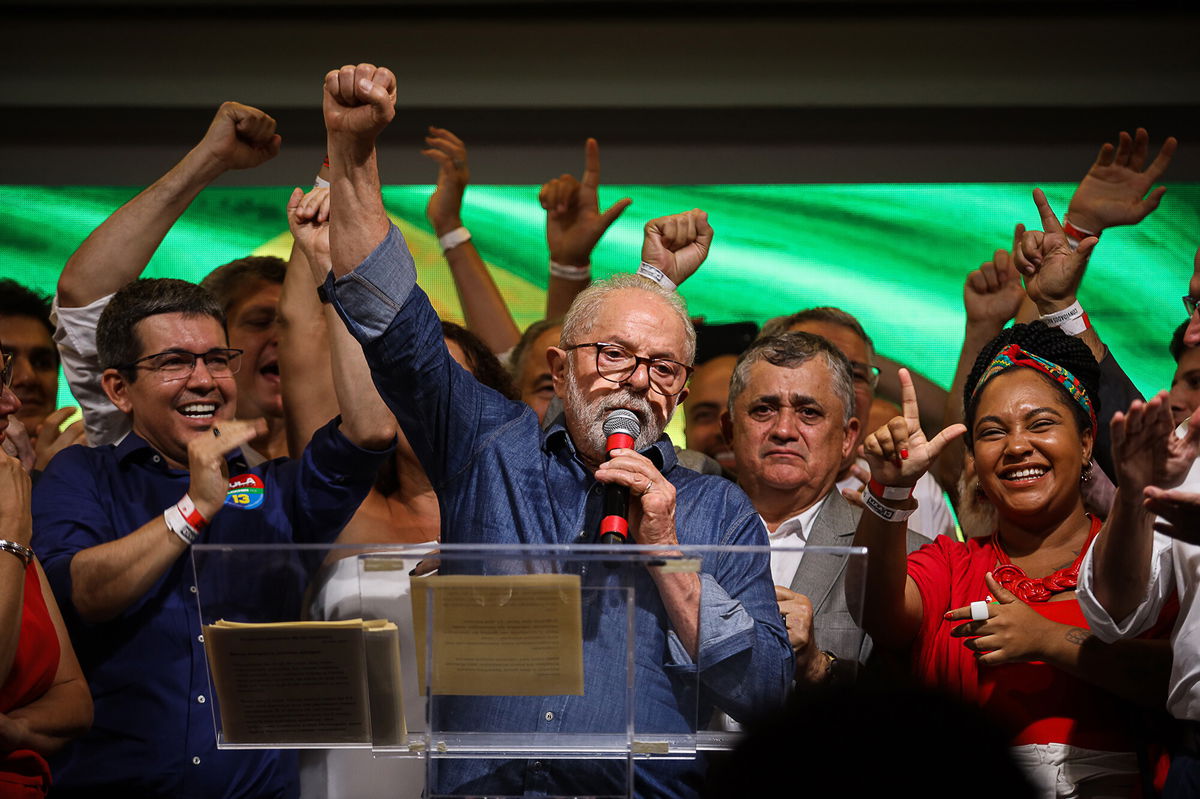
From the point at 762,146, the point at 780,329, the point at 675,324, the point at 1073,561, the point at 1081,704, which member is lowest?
the point at 1081,704

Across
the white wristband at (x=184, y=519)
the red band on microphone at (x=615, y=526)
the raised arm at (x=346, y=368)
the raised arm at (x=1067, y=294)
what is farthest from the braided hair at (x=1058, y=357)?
the white wristband at (x=184, y=519)

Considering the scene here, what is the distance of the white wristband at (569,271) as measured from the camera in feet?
13.8

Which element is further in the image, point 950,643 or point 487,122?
point 487,122

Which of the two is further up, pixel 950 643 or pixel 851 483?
pixel 851 483

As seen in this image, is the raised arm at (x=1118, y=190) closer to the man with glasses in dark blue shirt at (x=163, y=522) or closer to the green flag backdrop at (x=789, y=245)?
the green flag backdrop at (x=789, y=245)

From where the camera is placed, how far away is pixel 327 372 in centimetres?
333

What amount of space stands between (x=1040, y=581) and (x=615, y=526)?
3.63 ft

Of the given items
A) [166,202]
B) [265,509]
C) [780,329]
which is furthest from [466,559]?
[780,329]

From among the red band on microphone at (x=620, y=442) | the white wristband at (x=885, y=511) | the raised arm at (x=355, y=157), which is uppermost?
the raised arm at (x=355, y=157)

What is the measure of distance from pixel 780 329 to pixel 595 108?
5.17 feet

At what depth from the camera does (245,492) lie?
288cm

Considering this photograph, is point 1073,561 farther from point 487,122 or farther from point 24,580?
point 487,122

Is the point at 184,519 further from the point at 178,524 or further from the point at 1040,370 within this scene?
Result: the point at 1040,370

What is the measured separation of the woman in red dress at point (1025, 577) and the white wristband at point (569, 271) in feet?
4.85
